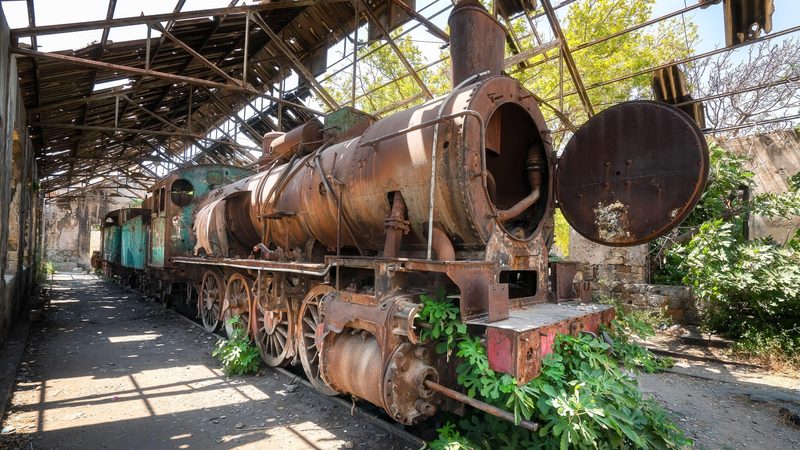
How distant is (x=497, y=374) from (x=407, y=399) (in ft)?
2.25

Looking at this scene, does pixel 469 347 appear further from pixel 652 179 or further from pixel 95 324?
pixel 95 324

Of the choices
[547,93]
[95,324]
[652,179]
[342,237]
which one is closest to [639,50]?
[547,93]

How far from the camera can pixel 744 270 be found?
6.62m

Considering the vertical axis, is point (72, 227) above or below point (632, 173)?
above

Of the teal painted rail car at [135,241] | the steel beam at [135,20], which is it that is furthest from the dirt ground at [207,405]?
the steel beam at [135,20]

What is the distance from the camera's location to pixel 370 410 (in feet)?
13.9

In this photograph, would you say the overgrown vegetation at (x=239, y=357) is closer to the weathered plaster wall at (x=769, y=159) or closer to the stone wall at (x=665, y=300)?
the stone wall at (x=665, y=300)

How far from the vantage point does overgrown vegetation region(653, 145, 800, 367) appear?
20.8 ft

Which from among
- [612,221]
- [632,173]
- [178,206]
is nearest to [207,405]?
[612,221]

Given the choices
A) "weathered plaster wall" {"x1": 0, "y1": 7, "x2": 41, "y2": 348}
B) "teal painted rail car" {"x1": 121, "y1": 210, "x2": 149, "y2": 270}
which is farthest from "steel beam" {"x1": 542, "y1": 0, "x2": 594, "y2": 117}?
"teal painted rail car" {"x1": 121, "y1": 210, "x2": 149, "y2": 270}

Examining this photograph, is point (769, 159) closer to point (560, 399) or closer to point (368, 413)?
point (560, 399)

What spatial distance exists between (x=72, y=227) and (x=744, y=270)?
38326 millimetres

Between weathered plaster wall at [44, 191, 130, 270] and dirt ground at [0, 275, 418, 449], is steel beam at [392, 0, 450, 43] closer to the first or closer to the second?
dirt ground at [0, 275, 418, 449]

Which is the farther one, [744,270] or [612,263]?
[612,263]
